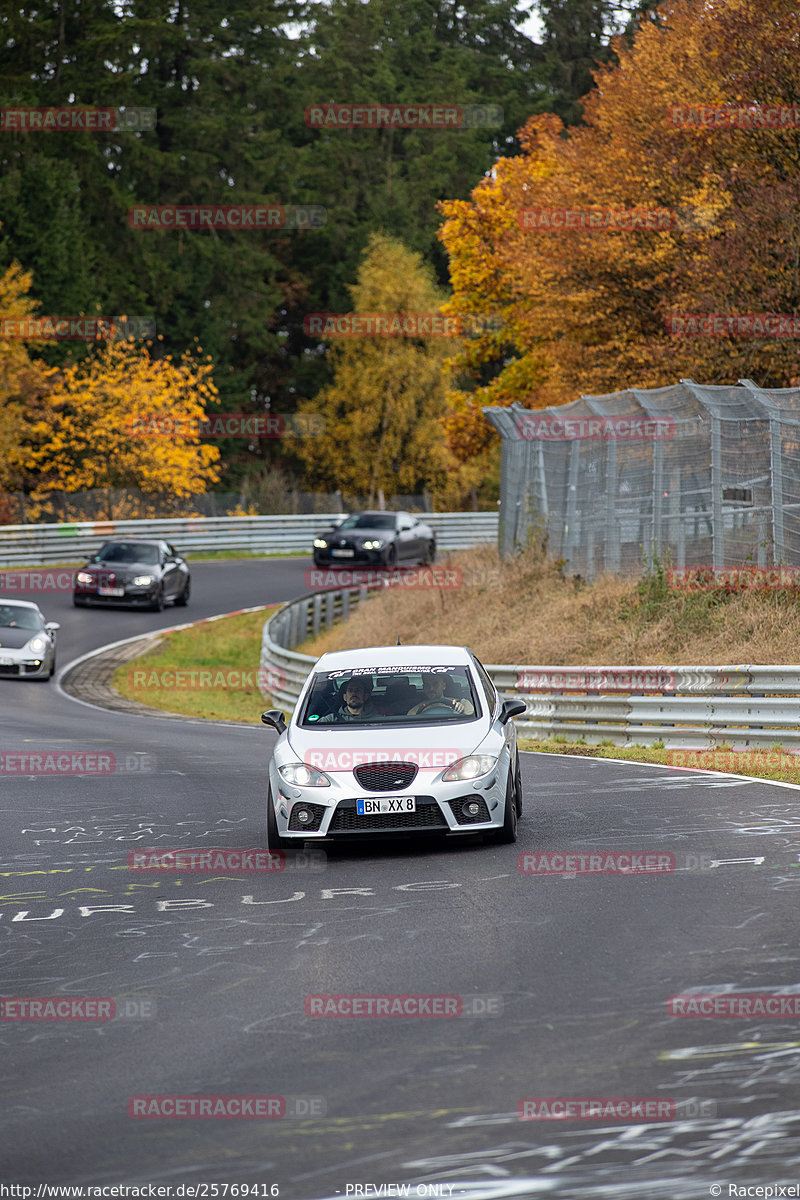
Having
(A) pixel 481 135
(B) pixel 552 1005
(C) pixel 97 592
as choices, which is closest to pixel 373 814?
(B) pixel 552 1005

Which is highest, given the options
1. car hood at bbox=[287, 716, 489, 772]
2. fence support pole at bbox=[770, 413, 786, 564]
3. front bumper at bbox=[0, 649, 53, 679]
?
fence support pole at bbox=[770, 413, 786, 564]

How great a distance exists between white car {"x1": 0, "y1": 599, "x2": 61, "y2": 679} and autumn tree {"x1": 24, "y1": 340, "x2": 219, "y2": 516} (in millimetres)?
26151

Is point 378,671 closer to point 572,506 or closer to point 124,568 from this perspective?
point 572,506

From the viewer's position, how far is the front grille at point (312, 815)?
11.1m

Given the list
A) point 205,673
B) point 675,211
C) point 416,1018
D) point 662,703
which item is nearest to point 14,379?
point 205,673

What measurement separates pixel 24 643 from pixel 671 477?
38.0 ft

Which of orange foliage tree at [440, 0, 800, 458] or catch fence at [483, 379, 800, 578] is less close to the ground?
orange foliage tree at [440, 0, 800, 458]

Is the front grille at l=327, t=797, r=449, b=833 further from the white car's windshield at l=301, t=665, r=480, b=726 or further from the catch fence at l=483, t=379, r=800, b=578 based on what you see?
the catch fence at l=483, t=379, r=800, b=578

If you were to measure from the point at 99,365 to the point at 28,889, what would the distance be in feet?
162

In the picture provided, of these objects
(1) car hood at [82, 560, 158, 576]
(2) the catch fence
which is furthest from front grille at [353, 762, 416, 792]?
(1) car hood at [82, 560, 158, 576]

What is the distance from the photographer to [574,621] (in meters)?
25.4

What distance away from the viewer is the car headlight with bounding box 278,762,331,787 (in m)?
11.1

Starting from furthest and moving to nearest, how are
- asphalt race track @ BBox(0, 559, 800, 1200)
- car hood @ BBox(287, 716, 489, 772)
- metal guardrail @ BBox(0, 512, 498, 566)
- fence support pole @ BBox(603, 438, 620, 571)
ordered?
metal guardrail @ BBox(0, 512, 498, 566)
fence support pole @ BBox(603, 438, 620, 571)
car hood @ BBox(287, 716, 489, 772)
asphalt race track @ BBox(0, 559, 800, 1200)

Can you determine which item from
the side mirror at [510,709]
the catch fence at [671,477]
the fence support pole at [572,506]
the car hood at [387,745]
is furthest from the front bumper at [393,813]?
the fence support pole at [572,506]
